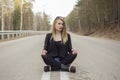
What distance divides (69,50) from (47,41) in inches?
25.7

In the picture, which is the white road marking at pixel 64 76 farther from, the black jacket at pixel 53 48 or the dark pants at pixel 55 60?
the black jacket at pixel 53 48

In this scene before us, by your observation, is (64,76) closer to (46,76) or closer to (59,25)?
(46,76)

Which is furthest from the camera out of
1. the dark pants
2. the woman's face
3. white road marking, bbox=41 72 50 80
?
the woman's face

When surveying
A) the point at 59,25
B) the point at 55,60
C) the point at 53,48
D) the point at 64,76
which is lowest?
the point at 64,76

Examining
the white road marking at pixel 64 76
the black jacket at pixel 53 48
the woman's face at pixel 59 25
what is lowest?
the white road marking at pixel 64 76

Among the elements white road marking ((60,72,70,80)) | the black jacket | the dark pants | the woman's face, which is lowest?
white road marking ((60,72,70,80))

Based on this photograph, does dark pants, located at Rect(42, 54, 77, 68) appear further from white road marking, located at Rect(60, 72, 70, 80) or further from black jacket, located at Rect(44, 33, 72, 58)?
white road marking, located at Rect(60, 72, 70, 80)

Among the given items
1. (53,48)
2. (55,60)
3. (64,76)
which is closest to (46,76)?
(64,76)

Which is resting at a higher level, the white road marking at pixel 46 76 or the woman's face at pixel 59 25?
the woman's face at pixel 59 25

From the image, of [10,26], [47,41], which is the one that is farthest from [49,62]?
[10,26]

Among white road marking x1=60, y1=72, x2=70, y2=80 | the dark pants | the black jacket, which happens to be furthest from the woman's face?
white road marking x1=60, y1=72, x2=70, y2=80

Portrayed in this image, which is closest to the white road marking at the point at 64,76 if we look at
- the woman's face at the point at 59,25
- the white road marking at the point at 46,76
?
the white road marking at the point at 46,76

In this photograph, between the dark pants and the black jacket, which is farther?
the black jacket

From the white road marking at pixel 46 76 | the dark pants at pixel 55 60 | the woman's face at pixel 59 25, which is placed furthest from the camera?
the woman's face at pixel 59 25
